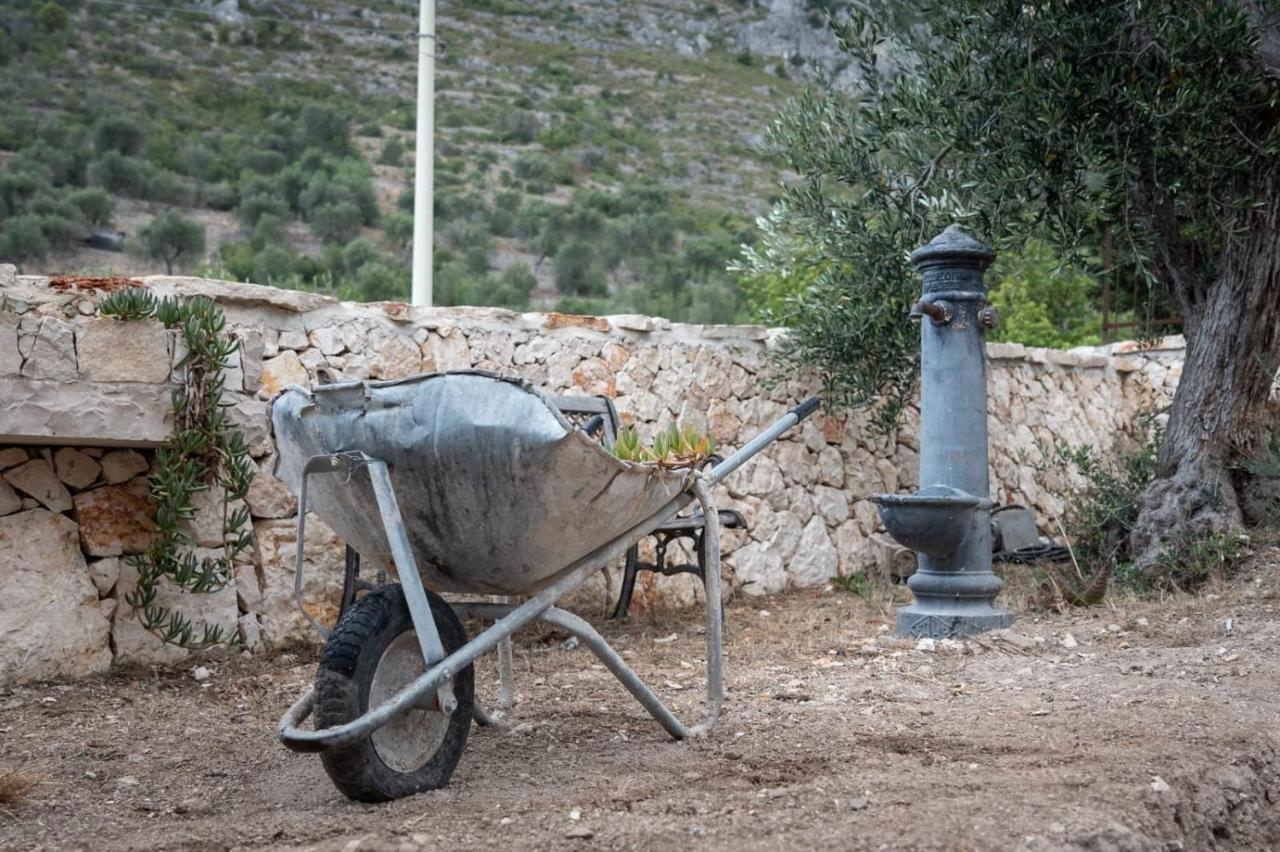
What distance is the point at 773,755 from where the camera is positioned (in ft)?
10.7

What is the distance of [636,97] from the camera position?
94.7 ft

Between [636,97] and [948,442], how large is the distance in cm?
2485

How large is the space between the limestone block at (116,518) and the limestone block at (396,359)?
1240 millimetres

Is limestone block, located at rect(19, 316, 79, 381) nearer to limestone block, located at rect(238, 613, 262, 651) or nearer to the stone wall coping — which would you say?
the stone wall coping

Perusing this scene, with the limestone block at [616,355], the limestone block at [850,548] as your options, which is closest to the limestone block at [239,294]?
the limestone block at [616,355]

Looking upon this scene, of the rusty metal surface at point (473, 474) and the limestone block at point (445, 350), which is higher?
the limestone block at point (445, 350)

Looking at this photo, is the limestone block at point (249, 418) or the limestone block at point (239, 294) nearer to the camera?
the limestone block at point (249, 418)

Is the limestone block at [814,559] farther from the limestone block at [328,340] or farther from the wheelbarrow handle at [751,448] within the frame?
the wheelbarrow handle at [751,448]

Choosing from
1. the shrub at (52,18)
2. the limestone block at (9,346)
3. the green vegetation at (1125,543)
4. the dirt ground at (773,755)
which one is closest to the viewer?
the dirt ground at (773,755)

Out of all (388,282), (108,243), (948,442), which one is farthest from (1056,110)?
(108,243)

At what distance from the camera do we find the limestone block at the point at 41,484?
4309mm

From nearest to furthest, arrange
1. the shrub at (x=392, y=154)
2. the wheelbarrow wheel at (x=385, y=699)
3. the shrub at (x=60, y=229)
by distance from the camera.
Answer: the wheelbarrow wheel at (x=385, y=699) → the shrub at (x=60, y=229) → the shrub at (x=392, y=154)

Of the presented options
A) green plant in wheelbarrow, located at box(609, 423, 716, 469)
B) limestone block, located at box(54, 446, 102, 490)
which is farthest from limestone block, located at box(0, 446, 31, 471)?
green plant in wheelbarrow, located at box(609, 423, 716, 469)

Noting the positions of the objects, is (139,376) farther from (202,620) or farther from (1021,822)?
(1021,822)
